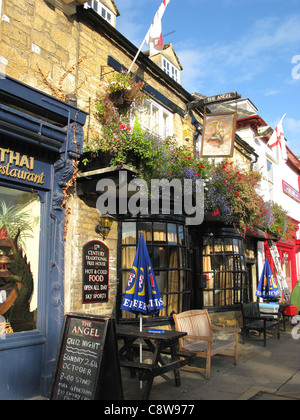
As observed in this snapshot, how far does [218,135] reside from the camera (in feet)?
30.1

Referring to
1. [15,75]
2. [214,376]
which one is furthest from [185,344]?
[15,75]

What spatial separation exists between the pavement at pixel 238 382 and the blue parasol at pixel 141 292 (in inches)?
23.9

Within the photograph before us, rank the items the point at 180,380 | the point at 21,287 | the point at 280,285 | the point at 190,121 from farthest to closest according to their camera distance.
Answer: the point at 280,285 → the point at 190,121 → the point at 180,380 → the point at 21,287

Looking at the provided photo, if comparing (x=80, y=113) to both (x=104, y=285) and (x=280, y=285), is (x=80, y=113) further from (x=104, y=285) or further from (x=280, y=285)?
(x=280, y=285)

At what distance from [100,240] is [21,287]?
191 cm

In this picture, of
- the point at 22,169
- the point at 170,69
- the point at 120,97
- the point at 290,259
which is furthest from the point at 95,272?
the point at 290,259

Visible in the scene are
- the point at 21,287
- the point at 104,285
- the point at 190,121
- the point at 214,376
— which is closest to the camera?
the point at 21,287

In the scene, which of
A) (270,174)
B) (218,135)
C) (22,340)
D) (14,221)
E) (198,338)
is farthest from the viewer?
(270,174)

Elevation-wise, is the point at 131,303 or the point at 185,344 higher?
the point at 131,303

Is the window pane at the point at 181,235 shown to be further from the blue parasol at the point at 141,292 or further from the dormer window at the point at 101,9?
the dormer window at the point at 101,9

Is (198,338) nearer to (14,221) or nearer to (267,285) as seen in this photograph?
(14,221)

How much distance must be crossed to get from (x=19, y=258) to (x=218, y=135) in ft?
19.6

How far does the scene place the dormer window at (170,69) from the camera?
36.0ft

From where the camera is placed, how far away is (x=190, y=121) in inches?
418
